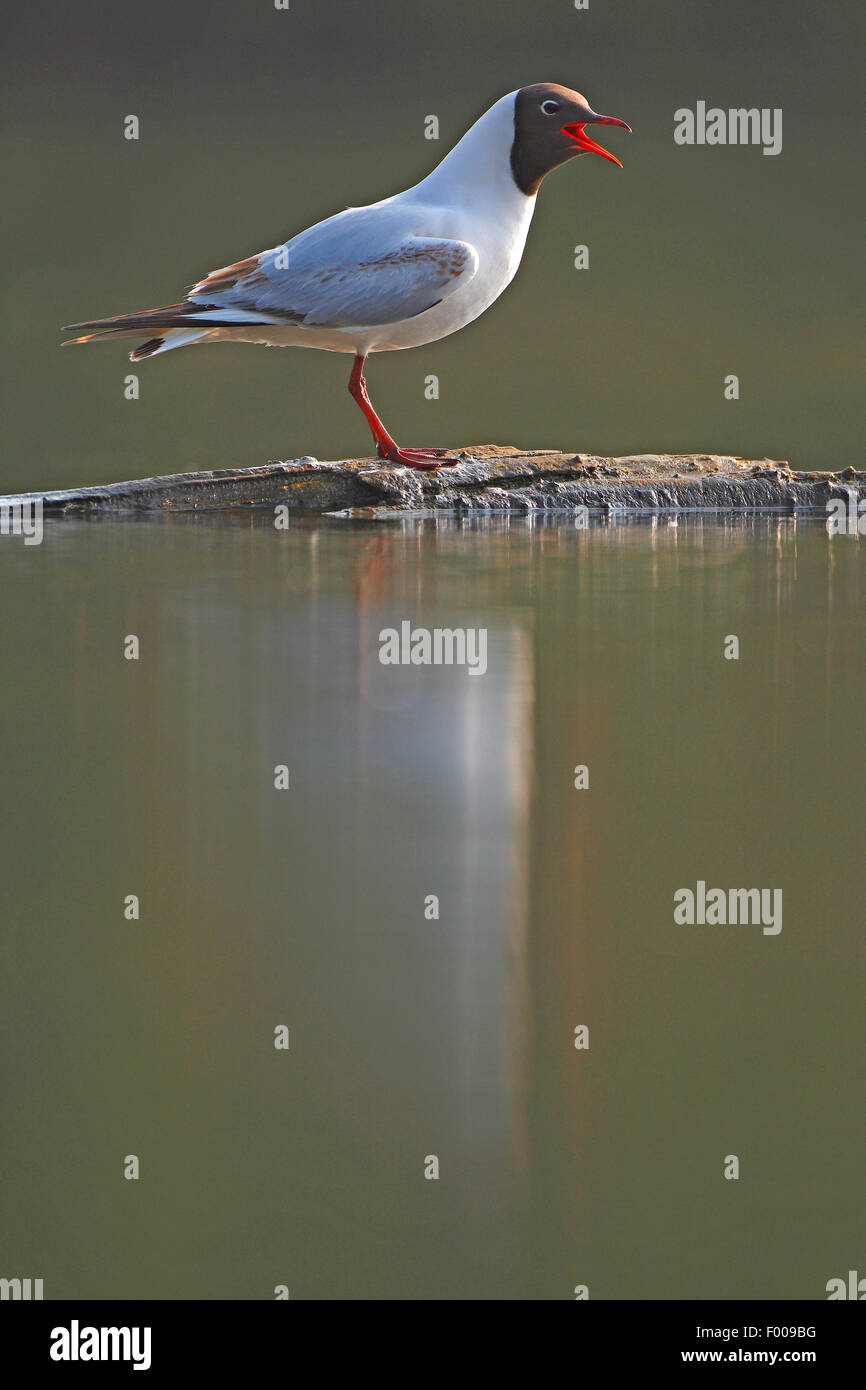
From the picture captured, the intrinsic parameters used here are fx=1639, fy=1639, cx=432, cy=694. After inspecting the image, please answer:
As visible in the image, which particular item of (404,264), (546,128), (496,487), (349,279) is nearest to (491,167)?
(546,128)

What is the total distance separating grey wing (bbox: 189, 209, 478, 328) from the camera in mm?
6508

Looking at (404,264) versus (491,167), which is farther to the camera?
(491,167)

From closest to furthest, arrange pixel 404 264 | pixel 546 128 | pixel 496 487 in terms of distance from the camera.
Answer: pixel 404 264
pixel 546 128
pixel 496 487

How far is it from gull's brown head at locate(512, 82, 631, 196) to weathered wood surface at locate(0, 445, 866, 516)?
134 cm

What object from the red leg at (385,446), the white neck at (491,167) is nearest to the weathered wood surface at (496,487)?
the red leg at (385,446)

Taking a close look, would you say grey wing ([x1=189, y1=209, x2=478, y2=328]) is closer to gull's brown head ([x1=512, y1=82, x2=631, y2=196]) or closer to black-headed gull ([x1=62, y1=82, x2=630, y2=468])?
black-headed gull ([x1=62, y1=82, x2=630, y2=468])

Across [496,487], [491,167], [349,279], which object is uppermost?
[491,167]

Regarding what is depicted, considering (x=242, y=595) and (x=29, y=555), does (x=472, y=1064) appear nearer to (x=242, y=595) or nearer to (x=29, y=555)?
(x=242, y=595)

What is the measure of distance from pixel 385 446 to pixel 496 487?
2.17 feet

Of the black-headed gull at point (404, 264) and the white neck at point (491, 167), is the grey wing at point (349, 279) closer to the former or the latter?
the black-headed gull at point (404, 264)

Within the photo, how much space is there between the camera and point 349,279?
21.5ft

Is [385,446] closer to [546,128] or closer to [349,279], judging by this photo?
[349,279]

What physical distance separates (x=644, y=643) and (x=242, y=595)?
4.31ft

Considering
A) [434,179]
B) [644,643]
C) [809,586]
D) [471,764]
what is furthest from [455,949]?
[434,179]
